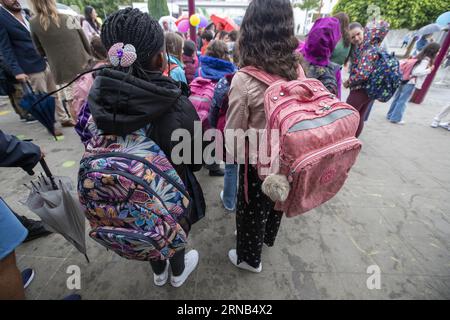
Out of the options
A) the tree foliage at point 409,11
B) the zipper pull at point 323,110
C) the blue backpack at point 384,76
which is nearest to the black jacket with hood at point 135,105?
the zipper pull at point 323,110

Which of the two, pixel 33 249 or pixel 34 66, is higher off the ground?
pixel 34 66

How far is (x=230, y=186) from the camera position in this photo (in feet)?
8.00

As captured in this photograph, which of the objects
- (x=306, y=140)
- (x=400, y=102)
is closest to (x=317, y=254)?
(x=306, y=140)

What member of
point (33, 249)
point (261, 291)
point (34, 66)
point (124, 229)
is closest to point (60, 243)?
point (33, 249)

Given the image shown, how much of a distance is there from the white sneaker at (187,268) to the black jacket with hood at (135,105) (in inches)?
47.2

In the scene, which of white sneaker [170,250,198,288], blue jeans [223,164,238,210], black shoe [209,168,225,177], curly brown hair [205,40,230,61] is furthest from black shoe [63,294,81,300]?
curly brown hair [205,40,230,61]

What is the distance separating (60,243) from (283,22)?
8.54 feet

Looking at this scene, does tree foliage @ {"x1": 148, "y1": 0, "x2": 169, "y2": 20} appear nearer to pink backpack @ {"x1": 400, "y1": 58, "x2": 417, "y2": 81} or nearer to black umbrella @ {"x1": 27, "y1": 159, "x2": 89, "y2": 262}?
pink backpack @ {"x1": 400, "y1": 58, "x2": 417, "y2": 81}

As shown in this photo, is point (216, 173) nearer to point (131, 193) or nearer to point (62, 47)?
point (131, 193)

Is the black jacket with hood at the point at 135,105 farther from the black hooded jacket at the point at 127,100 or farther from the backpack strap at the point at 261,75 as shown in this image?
the backpack strap at the point at 261,75

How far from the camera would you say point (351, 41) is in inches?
128

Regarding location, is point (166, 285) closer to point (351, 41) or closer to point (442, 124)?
point (351, 41)

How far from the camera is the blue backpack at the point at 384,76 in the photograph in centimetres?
288

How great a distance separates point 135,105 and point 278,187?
0.75 metres
